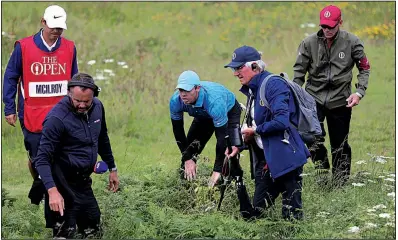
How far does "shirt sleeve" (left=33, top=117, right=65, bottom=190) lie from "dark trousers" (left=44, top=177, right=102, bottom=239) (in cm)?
40

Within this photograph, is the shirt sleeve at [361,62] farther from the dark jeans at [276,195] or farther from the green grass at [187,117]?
the dark jeans at [276,195]

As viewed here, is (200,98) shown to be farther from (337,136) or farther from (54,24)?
(337,136)

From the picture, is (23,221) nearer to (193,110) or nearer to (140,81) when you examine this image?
(193,110)

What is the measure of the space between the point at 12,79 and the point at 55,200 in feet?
7.97

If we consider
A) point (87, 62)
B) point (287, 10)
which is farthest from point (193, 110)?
point (287, 10)

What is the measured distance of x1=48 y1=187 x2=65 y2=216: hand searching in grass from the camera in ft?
26.4

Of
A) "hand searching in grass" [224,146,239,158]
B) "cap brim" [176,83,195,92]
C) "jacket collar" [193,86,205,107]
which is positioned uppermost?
"cap brim" [176,83,195,92]

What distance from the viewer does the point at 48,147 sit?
812cm

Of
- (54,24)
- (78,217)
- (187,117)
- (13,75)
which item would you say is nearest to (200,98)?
(54,24)

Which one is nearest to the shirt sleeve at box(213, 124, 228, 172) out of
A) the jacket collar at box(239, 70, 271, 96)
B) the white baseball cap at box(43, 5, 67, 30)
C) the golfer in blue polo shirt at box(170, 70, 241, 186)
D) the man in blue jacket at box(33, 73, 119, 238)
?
the golfer in blue polo shirt at box(170, 70, 241, 186)

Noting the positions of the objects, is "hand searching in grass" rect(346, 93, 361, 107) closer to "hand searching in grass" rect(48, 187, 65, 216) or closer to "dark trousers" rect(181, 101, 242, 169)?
"dark trousers" rect(181, 101, 242, 169)

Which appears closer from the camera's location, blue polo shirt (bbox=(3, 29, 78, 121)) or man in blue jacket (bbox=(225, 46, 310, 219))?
man in blue jacket (bbox=(225, 46, 310, 219))

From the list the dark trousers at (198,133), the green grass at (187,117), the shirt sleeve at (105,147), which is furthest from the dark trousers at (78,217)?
the dark trousers at (198,133)

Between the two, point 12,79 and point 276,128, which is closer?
point 276,128
